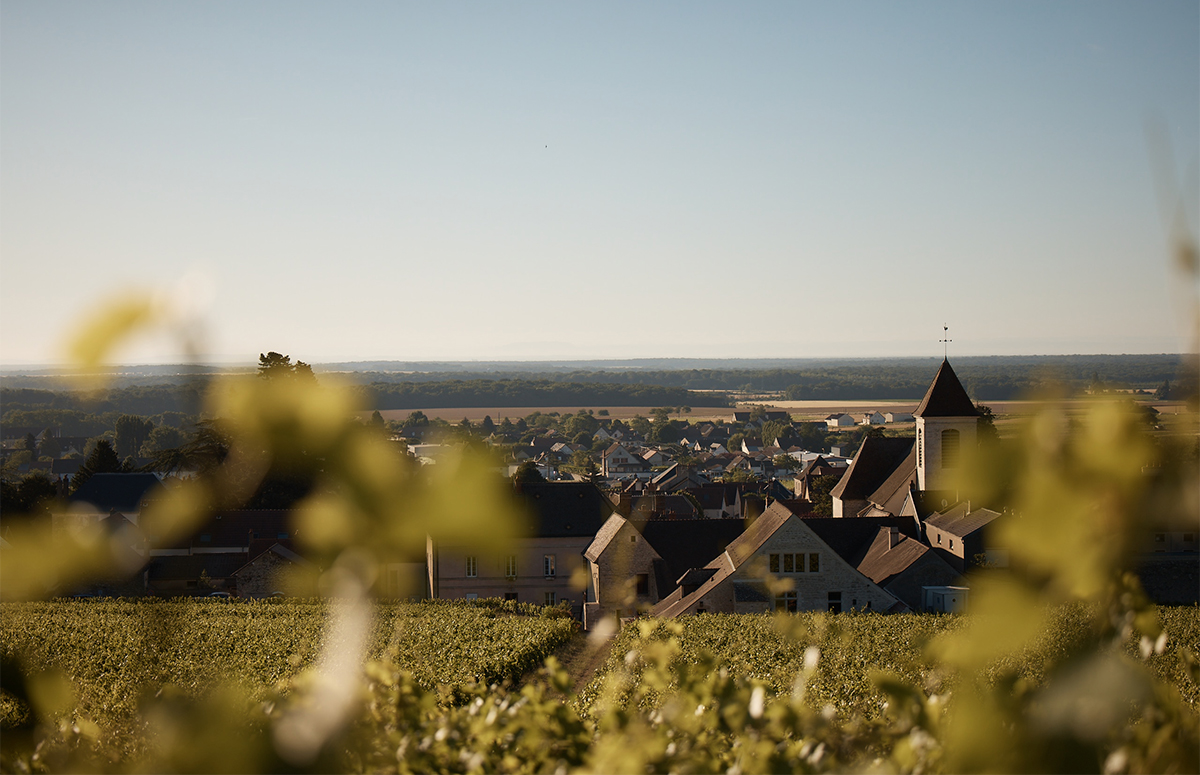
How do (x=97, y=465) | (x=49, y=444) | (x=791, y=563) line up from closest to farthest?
1. (x=49, y=444)
2. (x=791, y=563)
3. (x=97, y=465)

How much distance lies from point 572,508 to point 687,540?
503cm

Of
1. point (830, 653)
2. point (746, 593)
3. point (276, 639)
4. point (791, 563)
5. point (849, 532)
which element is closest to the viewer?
point (830, 653)

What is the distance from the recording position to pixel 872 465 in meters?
48.2

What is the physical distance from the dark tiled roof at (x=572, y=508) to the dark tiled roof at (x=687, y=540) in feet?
7.78

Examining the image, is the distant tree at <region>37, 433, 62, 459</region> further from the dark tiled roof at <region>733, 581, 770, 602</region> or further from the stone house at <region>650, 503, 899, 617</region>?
the dark tiled roof at <region>733, 581, 770, 602</region>

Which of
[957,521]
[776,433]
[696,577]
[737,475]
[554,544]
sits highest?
[957,521]

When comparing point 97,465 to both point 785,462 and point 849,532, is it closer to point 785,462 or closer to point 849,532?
point 849,532

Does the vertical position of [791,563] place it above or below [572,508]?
below

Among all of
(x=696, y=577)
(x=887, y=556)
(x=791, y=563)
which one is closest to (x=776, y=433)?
(x=887, y=556)

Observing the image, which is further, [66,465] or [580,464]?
[580,464]

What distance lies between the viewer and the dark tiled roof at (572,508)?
36.7 meters

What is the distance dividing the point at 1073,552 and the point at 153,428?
6.05 feet

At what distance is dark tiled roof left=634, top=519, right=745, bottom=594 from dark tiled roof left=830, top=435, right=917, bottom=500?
1285cm

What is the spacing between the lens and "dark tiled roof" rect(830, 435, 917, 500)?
4738cm
